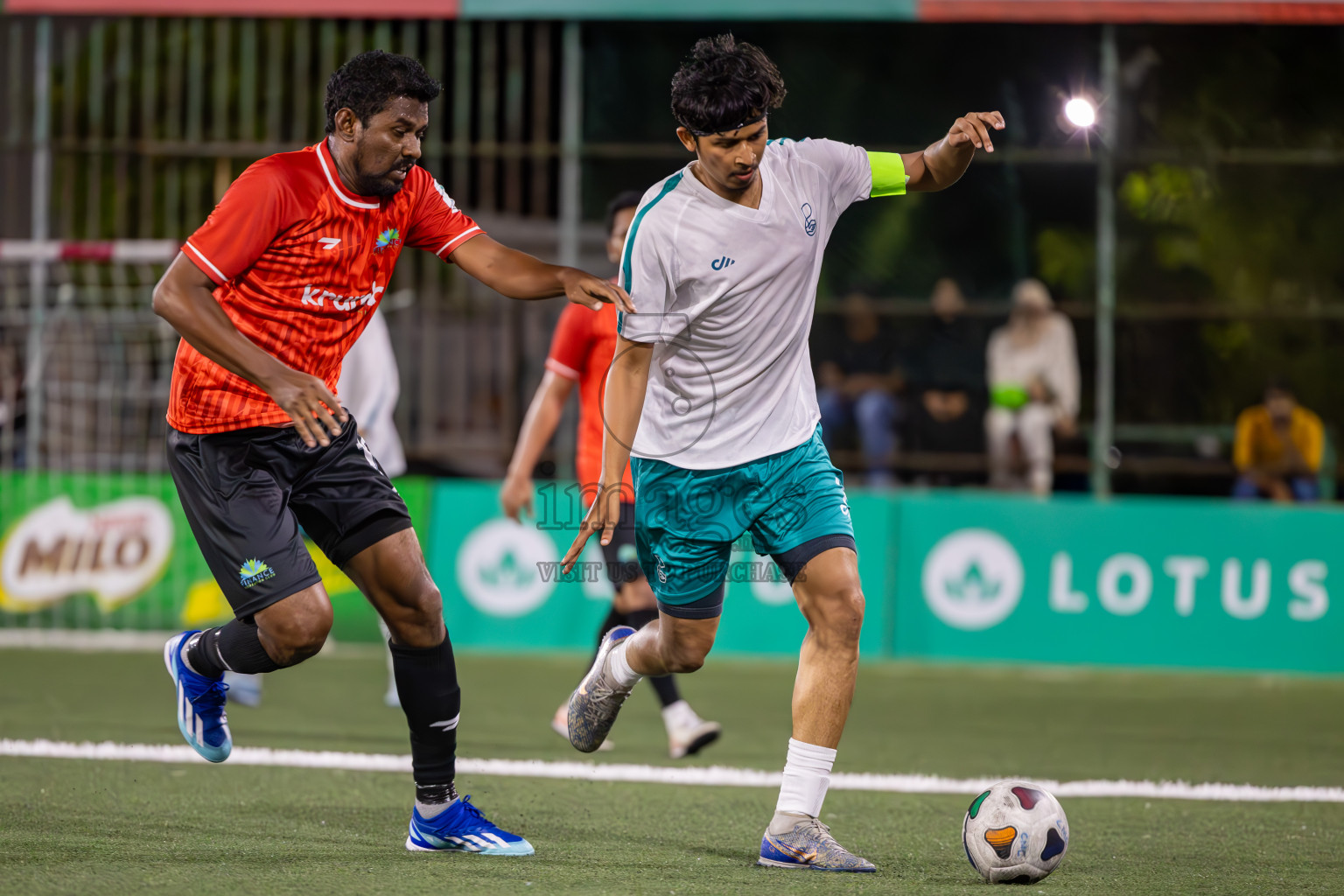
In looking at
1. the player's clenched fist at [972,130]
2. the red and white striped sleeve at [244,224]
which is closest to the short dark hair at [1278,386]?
the player's clenched fist at [972,130]

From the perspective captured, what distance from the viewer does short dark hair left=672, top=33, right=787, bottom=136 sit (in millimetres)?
4875

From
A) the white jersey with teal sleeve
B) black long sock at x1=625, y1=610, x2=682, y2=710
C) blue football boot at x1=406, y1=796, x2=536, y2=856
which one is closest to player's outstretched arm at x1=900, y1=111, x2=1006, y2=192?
the white jersey with teal sleeve

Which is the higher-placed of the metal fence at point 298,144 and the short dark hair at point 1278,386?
the metal fence at point 298,144

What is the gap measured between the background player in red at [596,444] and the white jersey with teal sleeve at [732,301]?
1988mm

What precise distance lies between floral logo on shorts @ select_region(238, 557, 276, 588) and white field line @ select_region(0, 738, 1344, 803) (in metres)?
1.92

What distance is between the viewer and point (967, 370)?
13.1 metres

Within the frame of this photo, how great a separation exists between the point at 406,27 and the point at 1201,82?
6256 millimetres

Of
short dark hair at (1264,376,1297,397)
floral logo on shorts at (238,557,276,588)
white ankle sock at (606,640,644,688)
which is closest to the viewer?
floral logo on shorts at (238,557,276,588)

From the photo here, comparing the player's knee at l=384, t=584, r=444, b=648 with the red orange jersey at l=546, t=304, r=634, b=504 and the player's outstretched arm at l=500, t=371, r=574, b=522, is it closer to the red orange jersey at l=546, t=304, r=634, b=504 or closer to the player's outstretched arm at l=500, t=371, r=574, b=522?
the red orange jersey at l=546, t=304, r=634, b=504

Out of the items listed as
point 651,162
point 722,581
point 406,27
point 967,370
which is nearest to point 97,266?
point 406,27

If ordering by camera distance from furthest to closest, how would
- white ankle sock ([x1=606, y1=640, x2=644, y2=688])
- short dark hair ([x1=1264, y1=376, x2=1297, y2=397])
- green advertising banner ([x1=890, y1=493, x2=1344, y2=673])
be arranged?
1. short dark hair ([x1=1264, y1=376, x2=1297, y2=397])
2. green advertising banner ([x1=890, y1=493, x2=1344, y2=673])
3. white ankle sock ([x1=606, y1=640, x2=644, y2=688])

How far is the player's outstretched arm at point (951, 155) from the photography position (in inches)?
207

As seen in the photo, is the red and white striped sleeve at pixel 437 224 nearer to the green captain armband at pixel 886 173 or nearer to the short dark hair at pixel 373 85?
the short dark hair at pixel 373 85

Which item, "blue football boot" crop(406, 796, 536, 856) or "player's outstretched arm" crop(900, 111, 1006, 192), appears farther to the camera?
"player's outstretched arm" crop(900, 111, 1006, 192)
